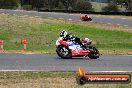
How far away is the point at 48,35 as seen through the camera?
3797 centimetres

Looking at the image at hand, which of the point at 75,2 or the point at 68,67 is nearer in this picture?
the point at 68,67

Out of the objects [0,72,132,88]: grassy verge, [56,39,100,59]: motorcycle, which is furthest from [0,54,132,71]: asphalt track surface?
[0,72,132,88]: grassy verge

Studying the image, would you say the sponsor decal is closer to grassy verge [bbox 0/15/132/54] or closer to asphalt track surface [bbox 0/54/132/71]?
asphalt track surface [bbox 0/54/132/71]

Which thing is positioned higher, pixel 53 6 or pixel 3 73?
pixel 3 73

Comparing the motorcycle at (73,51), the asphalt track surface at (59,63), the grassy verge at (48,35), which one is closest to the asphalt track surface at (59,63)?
the asphalt track surface at (59,63)

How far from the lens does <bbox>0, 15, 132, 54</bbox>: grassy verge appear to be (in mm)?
31344

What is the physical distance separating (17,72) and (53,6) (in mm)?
116403

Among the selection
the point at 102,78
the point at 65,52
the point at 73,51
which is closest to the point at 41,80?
the point at 102,78

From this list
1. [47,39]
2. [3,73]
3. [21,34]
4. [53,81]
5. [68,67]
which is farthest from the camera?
[21,34]

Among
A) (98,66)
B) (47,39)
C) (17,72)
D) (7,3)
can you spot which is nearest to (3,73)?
(17,72)

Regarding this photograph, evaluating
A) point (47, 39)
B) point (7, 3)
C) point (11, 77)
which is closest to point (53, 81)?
point (11, 77)

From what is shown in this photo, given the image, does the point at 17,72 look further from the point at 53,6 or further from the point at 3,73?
the point at 53,6

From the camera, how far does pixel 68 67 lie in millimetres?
19109

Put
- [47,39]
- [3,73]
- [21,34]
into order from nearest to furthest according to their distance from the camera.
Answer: [3,73] < [47,39] < [21,34]
